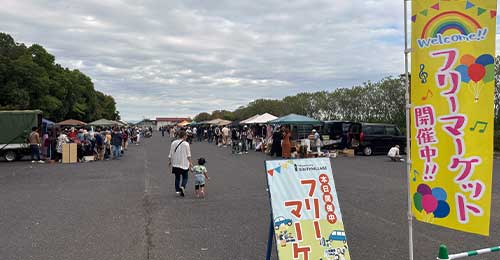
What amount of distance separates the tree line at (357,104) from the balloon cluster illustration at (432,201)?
27.6m

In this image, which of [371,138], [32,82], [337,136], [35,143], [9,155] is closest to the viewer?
[35,143]

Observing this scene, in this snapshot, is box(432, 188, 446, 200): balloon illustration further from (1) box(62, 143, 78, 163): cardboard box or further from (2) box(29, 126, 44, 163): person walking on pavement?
(2) box(29, 126, 44, 163): person walking on pavement

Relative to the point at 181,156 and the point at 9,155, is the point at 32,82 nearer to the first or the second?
the point at 9,155

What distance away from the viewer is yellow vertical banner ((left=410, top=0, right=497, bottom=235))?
3754 mm

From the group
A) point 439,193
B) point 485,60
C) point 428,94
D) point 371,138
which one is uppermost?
point 485,60

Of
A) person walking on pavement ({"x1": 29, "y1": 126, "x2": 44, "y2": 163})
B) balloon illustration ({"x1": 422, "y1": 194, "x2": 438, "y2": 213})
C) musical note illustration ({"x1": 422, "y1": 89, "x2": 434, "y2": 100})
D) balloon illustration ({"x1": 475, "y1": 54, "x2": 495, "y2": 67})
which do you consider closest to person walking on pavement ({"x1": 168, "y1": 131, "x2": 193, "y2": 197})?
balloon illustration ({"x1": 422, "y1": 194, "x2": 438, "y2": 213})

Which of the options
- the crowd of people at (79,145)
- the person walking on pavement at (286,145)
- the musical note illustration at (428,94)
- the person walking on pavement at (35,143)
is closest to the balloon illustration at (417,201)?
the musical note illustration at (428,94)

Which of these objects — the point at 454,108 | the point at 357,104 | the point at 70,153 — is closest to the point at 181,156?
the point at 454,108

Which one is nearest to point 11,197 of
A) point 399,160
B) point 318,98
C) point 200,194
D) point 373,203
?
point 200,194

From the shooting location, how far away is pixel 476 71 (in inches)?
148

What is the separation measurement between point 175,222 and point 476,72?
523 centimetres

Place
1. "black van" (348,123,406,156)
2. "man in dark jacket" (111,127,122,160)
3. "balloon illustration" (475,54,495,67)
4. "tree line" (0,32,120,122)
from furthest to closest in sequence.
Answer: "tree line" (0,32,120,122), "black van" (348,123,406,156), "man in dark jacket" (111,127,122,160), "balloon illustration" (475,54,495,67)

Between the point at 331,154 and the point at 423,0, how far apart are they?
62.2 ft

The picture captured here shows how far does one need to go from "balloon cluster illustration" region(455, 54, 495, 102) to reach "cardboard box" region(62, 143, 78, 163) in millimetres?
19731
